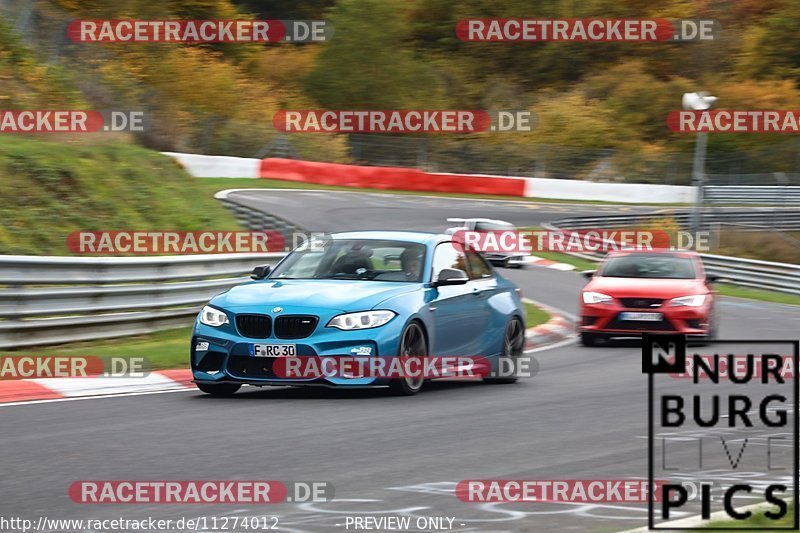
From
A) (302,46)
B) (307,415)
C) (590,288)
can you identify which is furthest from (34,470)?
(302,46)

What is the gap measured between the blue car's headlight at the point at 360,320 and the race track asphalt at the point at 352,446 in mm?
598

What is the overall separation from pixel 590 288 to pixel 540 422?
Result: 8.02 m

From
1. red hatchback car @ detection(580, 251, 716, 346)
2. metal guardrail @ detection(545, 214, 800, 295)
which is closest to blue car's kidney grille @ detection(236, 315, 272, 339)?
red hatchback car @ detection(580, 251, 716, 346)

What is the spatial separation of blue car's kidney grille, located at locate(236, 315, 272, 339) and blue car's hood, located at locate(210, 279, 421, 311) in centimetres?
12

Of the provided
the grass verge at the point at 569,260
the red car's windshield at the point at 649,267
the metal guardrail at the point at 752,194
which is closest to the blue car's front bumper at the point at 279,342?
the red car's windshield at the point at 649,267

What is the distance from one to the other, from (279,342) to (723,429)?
4681 millimetres

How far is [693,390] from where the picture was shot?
5.17 meters

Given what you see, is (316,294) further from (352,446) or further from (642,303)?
(642,303)

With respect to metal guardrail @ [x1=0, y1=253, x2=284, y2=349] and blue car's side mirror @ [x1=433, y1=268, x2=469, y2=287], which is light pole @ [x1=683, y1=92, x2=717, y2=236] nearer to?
metal guardrail @ [x1=0, y1=253, x2=284, y2=349]

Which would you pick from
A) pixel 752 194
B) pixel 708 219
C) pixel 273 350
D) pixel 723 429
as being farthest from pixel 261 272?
pixel 752 194

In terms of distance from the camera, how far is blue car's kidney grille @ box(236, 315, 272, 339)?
34.5ft

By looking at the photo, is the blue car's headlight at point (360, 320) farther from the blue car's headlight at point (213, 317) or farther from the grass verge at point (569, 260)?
the grass verge at point (569, 260)

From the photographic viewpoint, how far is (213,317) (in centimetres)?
1073

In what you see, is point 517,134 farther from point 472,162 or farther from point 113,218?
point 113,218
